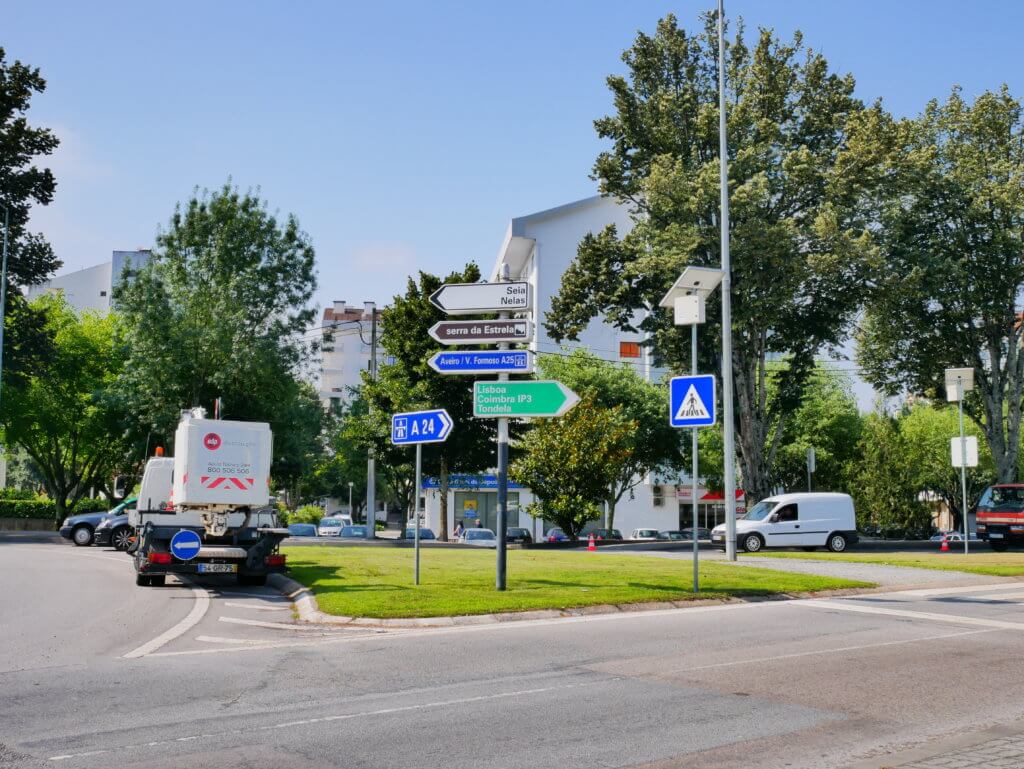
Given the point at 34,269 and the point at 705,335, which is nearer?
the point at 705,335

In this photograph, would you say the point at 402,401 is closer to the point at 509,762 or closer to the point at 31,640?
the point at 31,640

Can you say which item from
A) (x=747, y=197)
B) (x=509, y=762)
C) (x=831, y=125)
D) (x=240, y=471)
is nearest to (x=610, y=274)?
(x=747, y=197)

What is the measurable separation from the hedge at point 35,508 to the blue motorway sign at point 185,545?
1544 inches

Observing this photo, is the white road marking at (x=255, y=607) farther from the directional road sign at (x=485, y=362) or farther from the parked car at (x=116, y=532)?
the parked car at (x=116, y=532)

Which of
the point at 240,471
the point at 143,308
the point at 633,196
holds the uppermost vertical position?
the point at 633,196

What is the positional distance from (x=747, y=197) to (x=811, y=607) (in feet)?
65.2

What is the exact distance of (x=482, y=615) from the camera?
1280cm

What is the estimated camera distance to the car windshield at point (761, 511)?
30.6 m

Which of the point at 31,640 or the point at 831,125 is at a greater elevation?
the point at 831,125

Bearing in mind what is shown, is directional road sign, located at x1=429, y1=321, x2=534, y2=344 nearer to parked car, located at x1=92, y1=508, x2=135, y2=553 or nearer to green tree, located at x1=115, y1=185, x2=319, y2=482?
parked car, located at x1=92, y1=508, x2=135, y2=553

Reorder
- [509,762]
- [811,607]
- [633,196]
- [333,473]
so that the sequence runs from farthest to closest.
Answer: [333,473] → [633,196] → [811,607] → [509,762]

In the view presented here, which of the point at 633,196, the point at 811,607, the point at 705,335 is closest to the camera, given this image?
the point at 811,607

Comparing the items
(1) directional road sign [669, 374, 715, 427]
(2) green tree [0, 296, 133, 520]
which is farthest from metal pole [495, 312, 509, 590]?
(2) green tree [0, 296, 133, 520]

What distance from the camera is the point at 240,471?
16.7 metres
